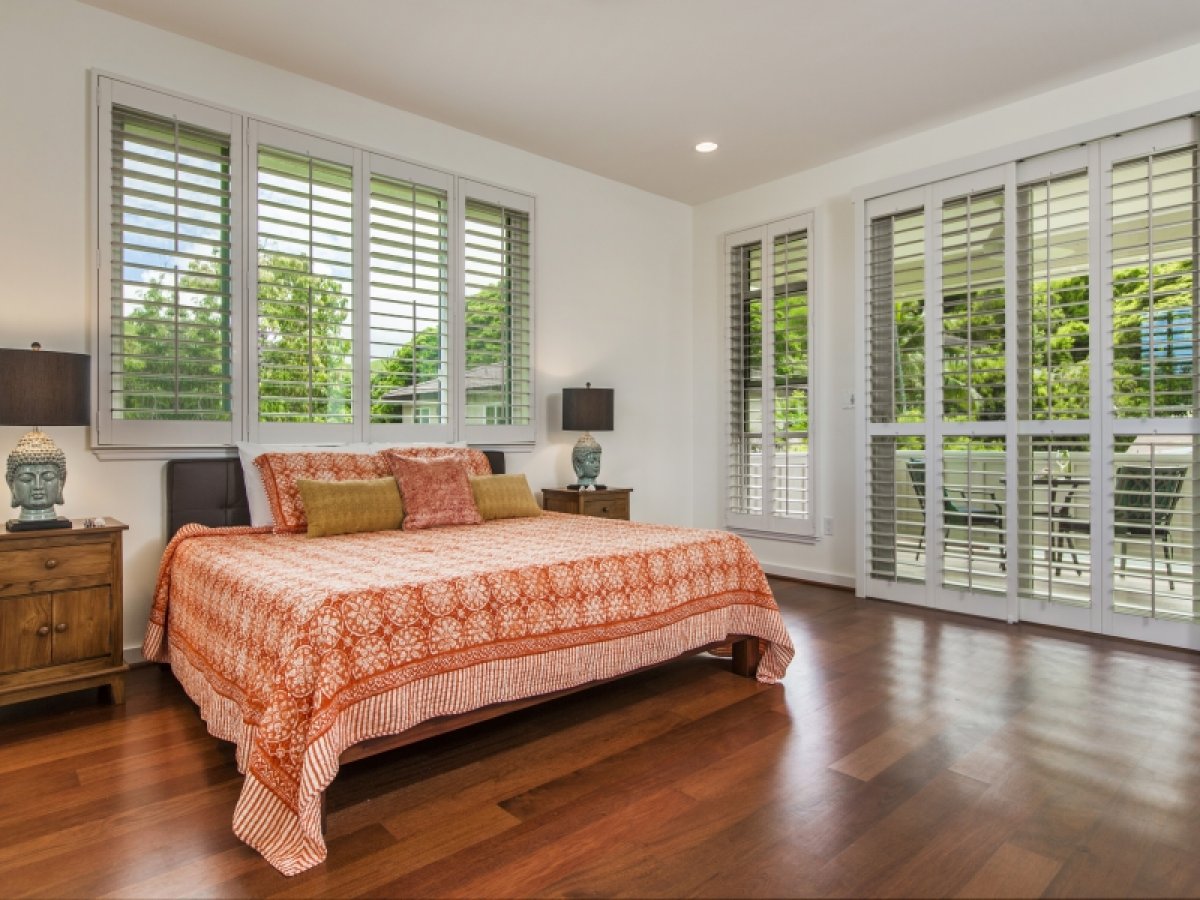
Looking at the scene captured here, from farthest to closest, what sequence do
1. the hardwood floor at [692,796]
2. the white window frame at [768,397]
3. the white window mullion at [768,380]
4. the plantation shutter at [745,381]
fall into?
the plantation shutter at [745,381]
the white window mullion at [768,380]
the white window frame at [768,397]
the hardwood floor at [692,796]

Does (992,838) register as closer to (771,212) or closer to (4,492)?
(4,492)

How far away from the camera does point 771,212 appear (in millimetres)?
5352

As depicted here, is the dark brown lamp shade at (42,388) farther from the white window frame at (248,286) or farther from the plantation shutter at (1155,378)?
the plantation shutter at (1155,378)

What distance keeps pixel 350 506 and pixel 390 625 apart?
4.55 feet

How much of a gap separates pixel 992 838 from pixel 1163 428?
268 centimetres

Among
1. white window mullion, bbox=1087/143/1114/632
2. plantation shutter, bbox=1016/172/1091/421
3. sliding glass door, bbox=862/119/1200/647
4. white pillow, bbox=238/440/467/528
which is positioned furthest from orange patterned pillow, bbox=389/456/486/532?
white window mullion, bbox=1087/143/1114/632

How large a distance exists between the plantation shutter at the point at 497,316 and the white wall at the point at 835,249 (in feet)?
5.50

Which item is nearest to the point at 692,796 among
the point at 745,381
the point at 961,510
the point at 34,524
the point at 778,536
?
the point at 34,524

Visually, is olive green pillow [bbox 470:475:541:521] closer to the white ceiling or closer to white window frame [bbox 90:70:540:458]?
white window frame [bbox 90:70:540:458]

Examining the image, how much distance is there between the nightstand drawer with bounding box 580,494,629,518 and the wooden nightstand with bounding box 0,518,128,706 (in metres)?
2.50

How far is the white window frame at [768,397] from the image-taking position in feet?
16.6

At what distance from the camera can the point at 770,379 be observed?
530 centimetres

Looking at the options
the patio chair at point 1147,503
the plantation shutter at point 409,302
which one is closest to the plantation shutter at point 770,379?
the patio chair at point 1147,503

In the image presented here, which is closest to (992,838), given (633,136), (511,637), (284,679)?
(511,637)
